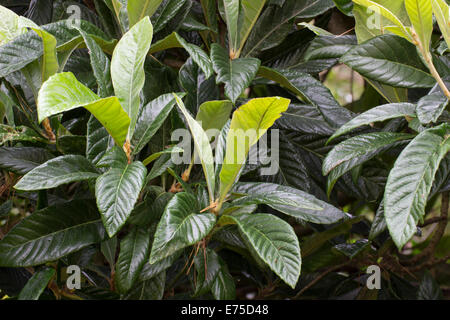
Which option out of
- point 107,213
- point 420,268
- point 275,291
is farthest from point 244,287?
point 107,213

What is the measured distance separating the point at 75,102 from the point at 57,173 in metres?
0.15

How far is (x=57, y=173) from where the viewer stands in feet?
2.47

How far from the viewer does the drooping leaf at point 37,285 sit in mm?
858

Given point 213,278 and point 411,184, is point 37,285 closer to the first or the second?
point 213,278

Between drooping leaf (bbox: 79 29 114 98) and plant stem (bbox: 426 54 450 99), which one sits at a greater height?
drooping leaf (bbox: 79 29 114 98)

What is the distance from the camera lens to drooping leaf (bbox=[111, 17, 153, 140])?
80cm

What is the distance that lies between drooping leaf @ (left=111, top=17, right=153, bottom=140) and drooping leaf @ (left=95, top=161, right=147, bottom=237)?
13 cm

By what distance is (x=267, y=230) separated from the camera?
747 mm

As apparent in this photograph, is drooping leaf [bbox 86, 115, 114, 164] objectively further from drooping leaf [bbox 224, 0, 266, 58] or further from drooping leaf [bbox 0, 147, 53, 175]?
drooping leaf [bbox 224, 0, 266, 58]

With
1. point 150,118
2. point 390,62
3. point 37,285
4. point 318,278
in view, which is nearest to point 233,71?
point 150,118

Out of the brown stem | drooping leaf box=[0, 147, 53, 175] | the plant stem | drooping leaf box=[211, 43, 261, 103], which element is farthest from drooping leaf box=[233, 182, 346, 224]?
the brown stem

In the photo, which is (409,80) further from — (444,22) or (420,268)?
(420,268)

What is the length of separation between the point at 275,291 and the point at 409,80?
27.8 inches
